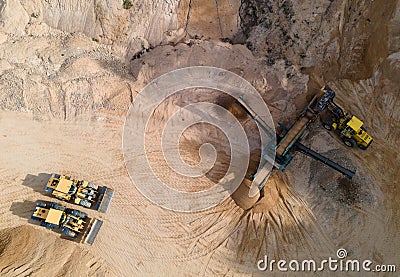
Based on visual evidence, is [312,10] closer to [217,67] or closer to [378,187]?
[217,67]

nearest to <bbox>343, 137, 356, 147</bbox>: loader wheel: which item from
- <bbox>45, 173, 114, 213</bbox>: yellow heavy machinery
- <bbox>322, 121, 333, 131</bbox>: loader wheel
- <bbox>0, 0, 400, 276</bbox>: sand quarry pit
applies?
<bbox>0, 0, 400, 276</bbox>: sand quarry pit

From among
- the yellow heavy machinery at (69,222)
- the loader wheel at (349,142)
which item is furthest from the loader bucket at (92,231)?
the loader wheel at (349,142)

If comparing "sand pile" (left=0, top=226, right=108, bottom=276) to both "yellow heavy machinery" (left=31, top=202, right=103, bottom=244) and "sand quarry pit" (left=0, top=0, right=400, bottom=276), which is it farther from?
"yellow heavy machinery" (left=31, top=202, right=103, bottom=244)

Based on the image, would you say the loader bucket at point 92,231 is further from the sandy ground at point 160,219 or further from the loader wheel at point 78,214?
the loader wheel at point 78,214

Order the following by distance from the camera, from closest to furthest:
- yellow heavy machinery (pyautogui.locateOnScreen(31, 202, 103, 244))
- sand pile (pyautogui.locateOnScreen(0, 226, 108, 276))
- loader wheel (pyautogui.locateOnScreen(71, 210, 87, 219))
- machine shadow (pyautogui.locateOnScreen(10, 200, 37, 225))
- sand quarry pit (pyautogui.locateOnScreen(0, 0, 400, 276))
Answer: sand pile (pyautogui.locateOnScreen(0, 226, 108, 276)) → yellow heavy machinery (pyautogui.locateOnScreen(31, 202, 103, 244)) → loader wheel (pyautogui.locateOnScreen(71, 210, 87, 219)) → sand quarry pit (pyautogui.locateOnScreen(0, 0, 400, 276)) → machine shadow (pyautogui.locateOnScreen(10, 200, 37, 225))

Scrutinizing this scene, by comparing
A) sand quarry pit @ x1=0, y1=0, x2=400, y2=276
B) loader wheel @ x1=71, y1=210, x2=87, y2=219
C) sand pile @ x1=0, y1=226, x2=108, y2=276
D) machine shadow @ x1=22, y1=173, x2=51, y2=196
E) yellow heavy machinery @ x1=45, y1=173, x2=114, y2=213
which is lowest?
sand pile @ x1=0, y1=226, x2=108, y2=276

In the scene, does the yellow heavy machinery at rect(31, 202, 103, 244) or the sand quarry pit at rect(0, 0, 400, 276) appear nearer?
the yellow heavy machinery at rect(31, 202, 103, 244)

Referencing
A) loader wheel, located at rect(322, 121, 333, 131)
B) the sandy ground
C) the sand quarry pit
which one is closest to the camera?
the sandy ground
